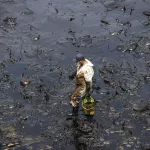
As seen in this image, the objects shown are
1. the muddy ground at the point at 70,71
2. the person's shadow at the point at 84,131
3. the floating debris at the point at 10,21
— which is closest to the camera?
the person's shadow at the point at 84,131

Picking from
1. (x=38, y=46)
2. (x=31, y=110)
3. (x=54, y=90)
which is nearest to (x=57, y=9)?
(x=38, y=46)

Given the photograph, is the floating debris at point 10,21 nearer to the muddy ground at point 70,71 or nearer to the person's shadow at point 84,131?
the muddy ground at point 70,71

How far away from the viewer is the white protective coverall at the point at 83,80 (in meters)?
10.3

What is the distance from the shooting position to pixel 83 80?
409 inches

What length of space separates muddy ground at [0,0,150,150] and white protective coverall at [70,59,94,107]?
0.75m

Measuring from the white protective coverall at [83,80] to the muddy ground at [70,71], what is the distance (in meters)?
0.75

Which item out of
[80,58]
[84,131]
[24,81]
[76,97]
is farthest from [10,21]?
[84,131]

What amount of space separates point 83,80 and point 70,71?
289 centimetres

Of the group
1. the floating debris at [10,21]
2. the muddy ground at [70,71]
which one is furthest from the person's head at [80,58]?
the floating debris at [10,21]

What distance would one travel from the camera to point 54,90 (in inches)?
480

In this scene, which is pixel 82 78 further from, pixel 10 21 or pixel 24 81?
pixel 10 21

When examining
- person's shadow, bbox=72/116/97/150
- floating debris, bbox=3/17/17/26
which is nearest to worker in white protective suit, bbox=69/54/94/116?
person's shadow, bbox=72/116/97/150

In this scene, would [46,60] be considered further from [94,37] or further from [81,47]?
[94,37]

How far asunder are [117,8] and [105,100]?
319 inches
